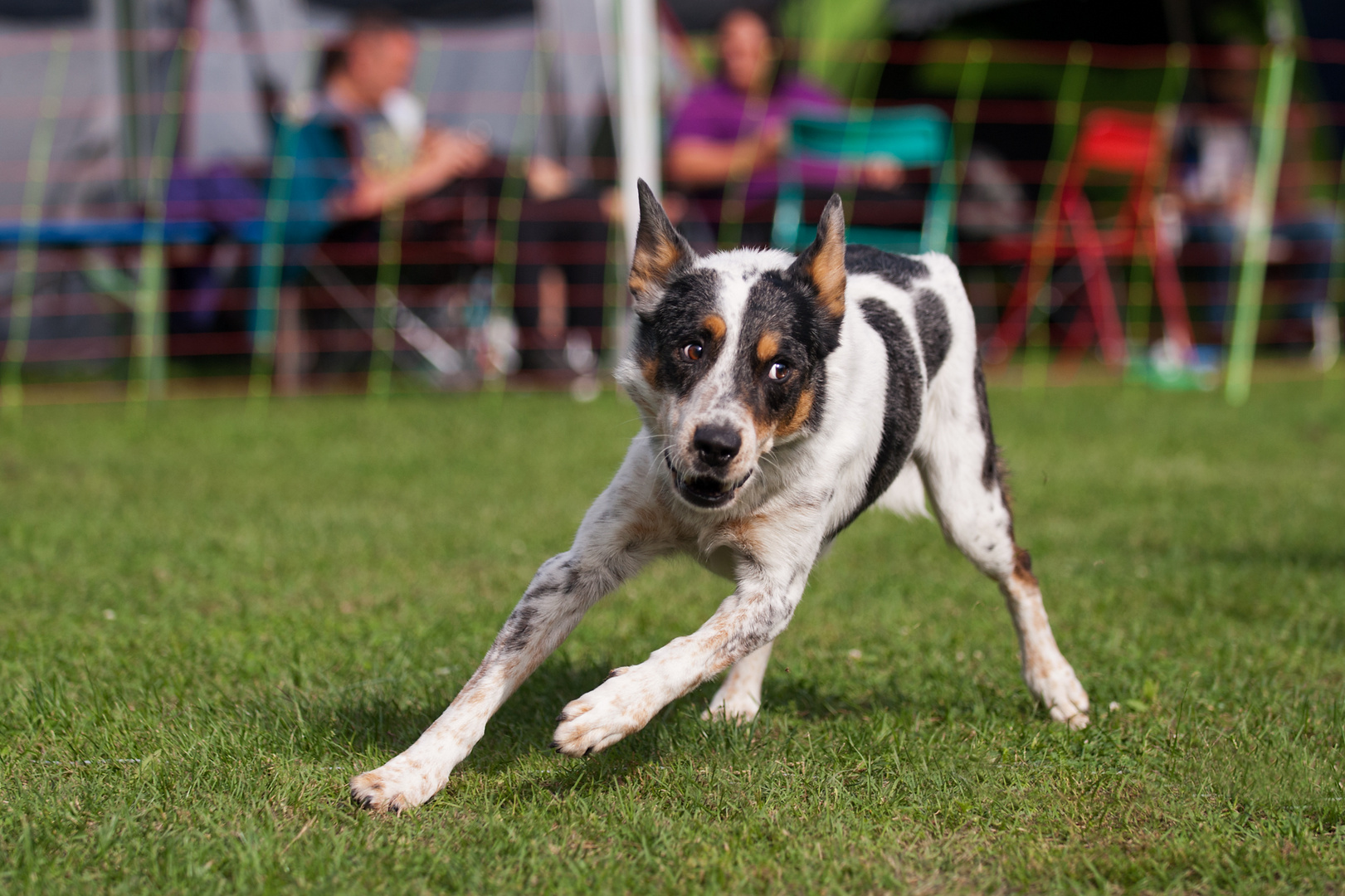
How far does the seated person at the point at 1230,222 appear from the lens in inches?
465

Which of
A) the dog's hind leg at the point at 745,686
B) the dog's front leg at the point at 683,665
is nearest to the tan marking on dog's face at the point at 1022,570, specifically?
the dog's hind leg at the point at 745,686

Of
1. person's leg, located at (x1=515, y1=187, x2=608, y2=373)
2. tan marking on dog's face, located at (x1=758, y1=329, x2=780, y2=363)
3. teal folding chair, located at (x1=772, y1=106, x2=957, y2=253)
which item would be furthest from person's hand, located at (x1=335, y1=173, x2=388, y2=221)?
tan marking on dog's face, located at (x1=758, y1=329, x2=780, y2=363)

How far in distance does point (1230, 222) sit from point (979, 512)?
9.41m

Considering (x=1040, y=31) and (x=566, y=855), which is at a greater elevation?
(x=1040, y=31)

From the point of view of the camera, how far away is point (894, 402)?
3.36m

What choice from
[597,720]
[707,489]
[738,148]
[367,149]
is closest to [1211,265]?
[738,148]

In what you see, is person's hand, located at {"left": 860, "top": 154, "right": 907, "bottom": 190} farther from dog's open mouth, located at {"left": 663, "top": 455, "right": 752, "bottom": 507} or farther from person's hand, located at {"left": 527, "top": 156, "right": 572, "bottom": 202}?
dog's open mouth, located at {"left": 663, "top": 455, "right": 752, "bottom": 507}

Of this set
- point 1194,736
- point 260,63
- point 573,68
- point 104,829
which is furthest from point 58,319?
point 1194,736

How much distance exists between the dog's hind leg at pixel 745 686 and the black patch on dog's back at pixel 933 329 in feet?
2.95

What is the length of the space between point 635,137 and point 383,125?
175cm

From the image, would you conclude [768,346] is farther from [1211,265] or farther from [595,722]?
[1211,265]

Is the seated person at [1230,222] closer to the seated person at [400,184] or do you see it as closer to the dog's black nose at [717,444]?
the seated person at [400,184]

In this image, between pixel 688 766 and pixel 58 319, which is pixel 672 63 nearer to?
pixel 58 319

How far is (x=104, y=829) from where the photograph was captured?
2.66 m
